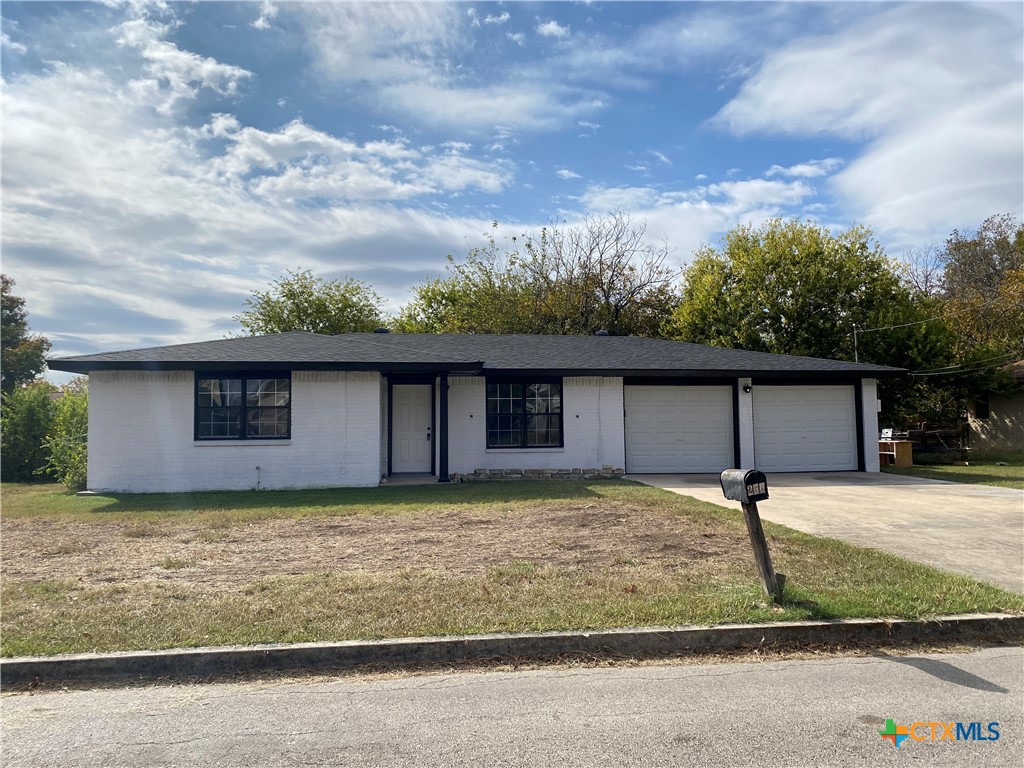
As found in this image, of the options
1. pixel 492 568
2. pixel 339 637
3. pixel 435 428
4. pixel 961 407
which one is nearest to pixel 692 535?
pixel 492 568

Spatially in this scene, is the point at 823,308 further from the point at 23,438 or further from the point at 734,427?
the point at 23,438

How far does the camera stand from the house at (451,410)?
13844mm

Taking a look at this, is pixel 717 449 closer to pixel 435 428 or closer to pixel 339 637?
pixel 435 428

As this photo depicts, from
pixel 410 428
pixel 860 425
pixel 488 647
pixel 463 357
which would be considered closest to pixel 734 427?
pixel 860 425

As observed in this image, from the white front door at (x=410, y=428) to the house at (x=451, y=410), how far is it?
0.03m

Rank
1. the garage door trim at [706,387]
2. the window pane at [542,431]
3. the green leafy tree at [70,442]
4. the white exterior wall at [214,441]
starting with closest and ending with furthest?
the white exterior wall at [214,441], the green leafy tree at [70,442], the window pane at [542,431], the garage door trim at [706,387]

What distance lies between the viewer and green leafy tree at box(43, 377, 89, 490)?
48.4 ft

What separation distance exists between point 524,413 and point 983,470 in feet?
41.2

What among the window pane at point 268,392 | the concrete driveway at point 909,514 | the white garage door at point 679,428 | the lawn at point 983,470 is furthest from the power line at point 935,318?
the window pane at point 268,392

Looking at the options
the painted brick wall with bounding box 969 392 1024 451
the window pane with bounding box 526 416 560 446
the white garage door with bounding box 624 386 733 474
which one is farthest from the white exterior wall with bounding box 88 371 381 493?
→ the painted brick wall with bounding box 969 392 1024 451

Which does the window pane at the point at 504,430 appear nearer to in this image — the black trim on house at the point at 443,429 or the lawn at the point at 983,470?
the black trim on house at the point at 443,429

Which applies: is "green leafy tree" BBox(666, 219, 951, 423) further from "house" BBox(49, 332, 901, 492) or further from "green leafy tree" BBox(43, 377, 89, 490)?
"green leafy tree" BBox(43, 377, 89, 490)

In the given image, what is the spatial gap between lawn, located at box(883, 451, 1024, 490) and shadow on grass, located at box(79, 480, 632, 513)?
26.7 ft

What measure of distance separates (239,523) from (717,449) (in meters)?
11.6
